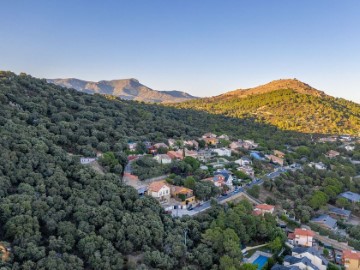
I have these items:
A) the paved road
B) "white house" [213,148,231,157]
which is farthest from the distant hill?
the paved road

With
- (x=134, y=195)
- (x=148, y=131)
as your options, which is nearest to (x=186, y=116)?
(x=148, y=131)

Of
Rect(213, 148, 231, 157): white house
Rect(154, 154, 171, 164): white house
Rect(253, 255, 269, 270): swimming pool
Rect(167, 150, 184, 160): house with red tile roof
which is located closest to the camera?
Rect(253, 255, 269, 270): swimming pool

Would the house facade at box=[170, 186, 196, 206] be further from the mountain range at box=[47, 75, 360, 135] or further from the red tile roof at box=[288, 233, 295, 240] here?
the mountain range at box=[47, 75, 360, 135]

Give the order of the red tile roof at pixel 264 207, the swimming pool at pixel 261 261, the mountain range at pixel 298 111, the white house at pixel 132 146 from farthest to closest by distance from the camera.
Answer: the mountain range at pixel 298 111 → the white house at pixel 132 146 → the red tile roof at pixel 264 207 → the swimming pool at pixel 261 261

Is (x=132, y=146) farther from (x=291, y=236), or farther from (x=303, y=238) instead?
(x=303, y=238)

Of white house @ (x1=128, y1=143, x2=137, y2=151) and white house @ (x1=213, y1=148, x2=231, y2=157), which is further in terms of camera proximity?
white house @ (x1=213, y1=148, x2=231, y2=157)

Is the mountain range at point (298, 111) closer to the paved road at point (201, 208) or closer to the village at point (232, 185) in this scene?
the village at point (232, 185)

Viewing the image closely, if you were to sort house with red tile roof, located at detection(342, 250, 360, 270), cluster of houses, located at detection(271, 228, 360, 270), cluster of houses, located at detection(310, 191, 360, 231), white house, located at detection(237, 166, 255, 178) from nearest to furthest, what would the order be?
1. cluster of houses, located at detection(271, 228, 360, 270)
2. house with red tile roof, located at detection(342, 250, 360, 270)
3. cluster of houses, located at detection(310, 191, 360, 231)
4. white house, located at detection(237, 166, 255, 178)

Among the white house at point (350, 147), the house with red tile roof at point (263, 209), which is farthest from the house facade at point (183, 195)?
the white house at point (350, 147)
